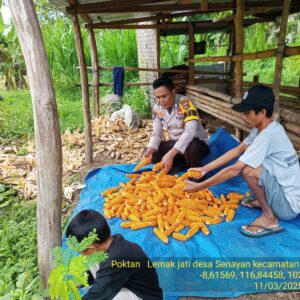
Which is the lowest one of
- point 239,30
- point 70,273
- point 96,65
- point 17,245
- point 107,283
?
point 17,245

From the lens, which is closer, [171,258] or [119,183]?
[171,258]

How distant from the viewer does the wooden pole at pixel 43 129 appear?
1816 mm

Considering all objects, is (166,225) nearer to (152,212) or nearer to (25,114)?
(152,212)

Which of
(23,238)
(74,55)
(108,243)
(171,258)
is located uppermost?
(74,55)

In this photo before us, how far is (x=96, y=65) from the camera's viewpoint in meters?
7.23

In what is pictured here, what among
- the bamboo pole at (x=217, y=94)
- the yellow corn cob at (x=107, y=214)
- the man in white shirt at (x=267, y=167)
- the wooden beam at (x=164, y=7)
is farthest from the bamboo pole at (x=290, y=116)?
the wooden beam at (x=164, y=7)

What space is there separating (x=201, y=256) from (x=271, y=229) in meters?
0.69

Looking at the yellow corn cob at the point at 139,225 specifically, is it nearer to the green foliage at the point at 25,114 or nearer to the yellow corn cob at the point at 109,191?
the yellow corn cob at the point at 109,191

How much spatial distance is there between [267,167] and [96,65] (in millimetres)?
5433

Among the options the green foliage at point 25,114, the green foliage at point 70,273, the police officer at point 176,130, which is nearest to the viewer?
the green foliage at point 70,273

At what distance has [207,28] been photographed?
7801mm

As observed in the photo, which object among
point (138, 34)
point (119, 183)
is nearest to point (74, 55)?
point (138, 34)

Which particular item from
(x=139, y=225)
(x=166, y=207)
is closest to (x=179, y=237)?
(x=139, y=225)

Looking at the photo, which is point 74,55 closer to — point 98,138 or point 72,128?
point 72,128
